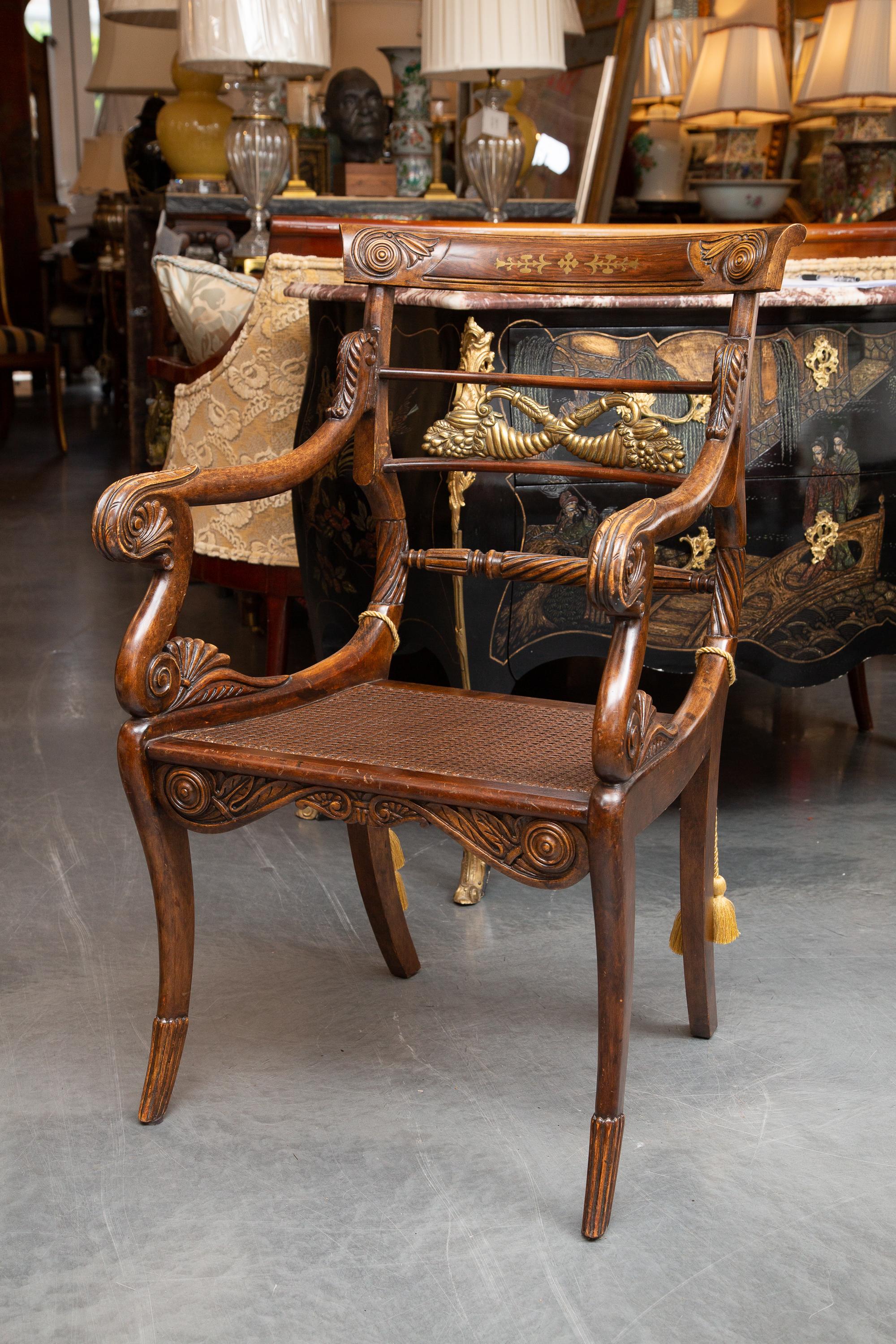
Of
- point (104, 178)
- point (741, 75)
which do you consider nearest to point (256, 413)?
point (741, 75)

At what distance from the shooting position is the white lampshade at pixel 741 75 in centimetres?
532

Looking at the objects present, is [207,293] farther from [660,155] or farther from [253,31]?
[660,155]

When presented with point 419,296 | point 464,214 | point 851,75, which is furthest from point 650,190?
point 419,296

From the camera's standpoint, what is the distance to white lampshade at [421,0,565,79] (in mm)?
3209

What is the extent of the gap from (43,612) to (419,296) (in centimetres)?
234

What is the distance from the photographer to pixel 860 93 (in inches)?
189

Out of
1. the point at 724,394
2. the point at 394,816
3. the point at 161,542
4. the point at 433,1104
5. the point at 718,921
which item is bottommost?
the point at 433,1104

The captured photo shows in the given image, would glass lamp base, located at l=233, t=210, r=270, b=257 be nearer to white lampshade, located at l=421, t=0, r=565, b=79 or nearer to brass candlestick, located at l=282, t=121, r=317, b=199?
brass candlestick, located at l=282, t=121, r=317, b=199

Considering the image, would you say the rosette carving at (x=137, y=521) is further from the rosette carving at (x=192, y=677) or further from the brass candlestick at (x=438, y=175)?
the brass candlestick at (x=438, y=175)

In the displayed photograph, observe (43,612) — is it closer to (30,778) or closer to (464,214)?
(30,778)

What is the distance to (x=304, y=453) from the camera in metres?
1.60

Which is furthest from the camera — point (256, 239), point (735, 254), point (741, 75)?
point (741, 75)

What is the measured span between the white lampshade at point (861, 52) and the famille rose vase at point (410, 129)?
160 cm

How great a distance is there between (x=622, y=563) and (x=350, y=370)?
0.60 metres
